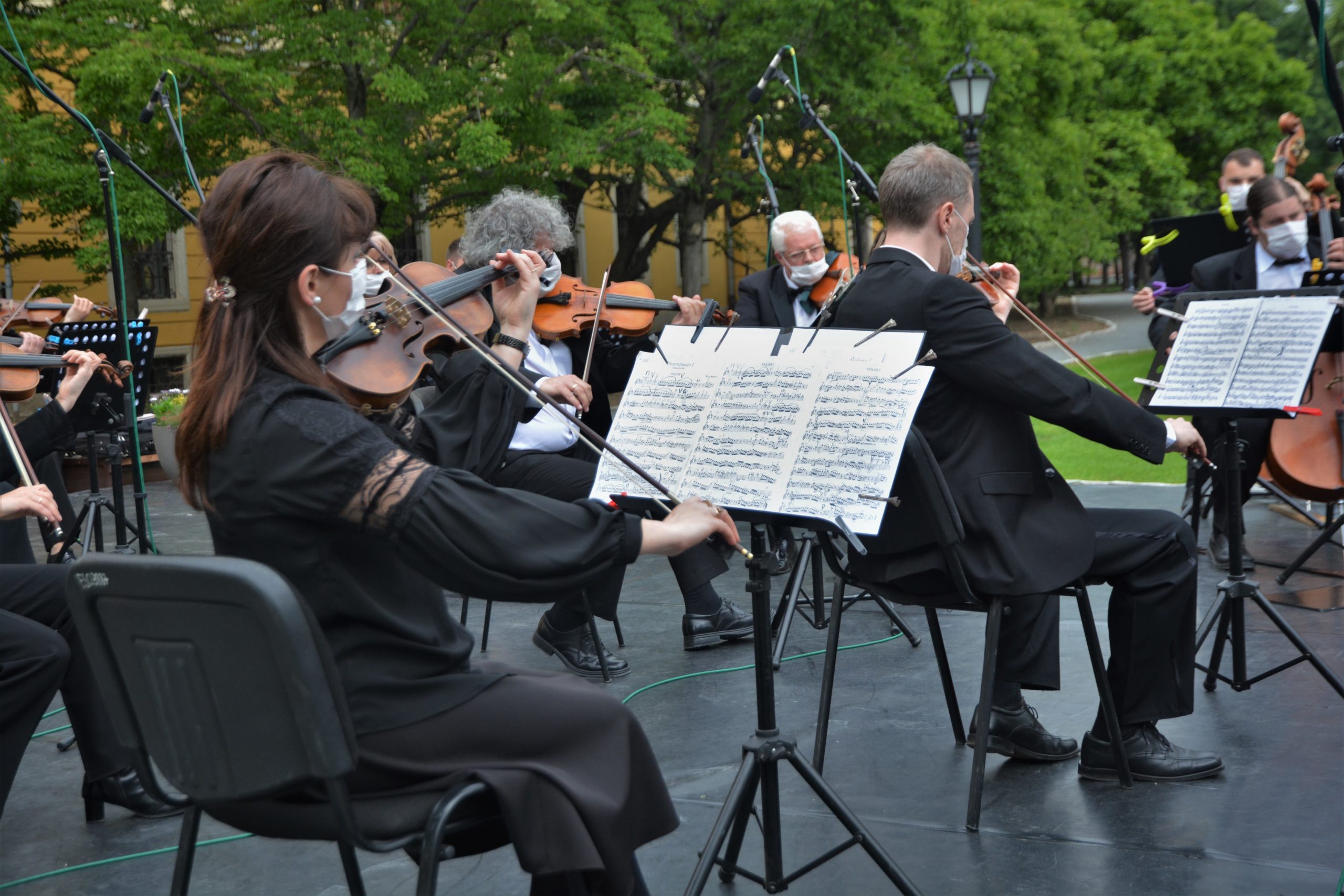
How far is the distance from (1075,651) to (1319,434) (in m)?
1.57

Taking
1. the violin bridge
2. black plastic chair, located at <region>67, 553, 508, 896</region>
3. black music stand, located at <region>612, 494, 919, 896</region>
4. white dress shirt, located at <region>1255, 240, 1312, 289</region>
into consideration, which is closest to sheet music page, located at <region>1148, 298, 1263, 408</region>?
black music stand, located at <region>612, 494, 919, 896</region>

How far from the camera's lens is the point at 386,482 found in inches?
73.8

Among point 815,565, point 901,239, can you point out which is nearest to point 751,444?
point 901,239

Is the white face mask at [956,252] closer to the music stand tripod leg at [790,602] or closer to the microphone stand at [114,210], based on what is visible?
the music stand tripod leg at [790,602]

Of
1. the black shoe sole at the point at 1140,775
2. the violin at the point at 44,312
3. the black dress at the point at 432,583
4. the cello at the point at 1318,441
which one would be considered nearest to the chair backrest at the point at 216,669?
the black dress at the point at 432,583

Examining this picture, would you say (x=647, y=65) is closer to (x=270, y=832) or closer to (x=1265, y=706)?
(x=1265, y=706)

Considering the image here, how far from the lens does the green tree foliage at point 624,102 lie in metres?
10.8

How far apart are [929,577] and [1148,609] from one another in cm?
62

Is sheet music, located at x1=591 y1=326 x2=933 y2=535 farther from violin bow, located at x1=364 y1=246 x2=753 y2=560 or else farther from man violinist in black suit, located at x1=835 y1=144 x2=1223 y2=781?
man violinist in black suit, located at x1=835 y1=144 x2=1223 y2=781

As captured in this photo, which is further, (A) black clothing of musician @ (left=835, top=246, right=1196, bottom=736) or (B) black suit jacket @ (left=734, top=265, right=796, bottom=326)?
(B) black suit jacket @ (left=734, top=265, right=796, bottom=326)

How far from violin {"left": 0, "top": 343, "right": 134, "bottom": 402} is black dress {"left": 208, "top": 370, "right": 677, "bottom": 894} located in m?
3.07

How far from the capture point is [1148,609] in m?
3.32

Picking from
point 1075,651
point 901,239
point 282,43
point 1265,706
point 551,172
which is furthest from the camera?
point 551,172

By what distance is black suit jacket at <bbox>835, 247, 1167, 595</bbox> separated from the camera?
3074 mm
